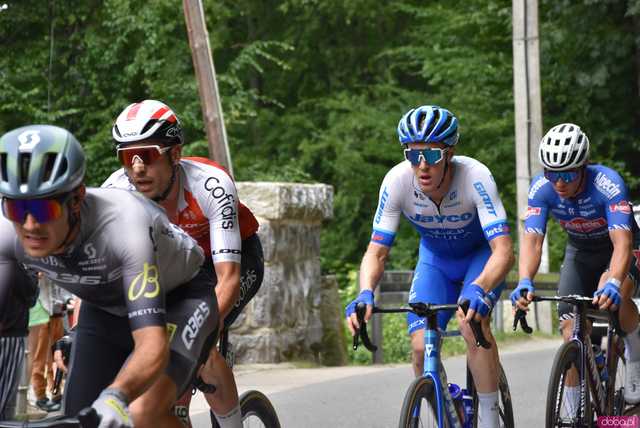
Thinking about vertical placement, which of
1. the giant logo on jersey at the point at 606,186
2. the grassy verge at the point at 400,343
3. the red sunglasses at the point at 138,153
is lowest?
the grassy verge at the point at 400,343

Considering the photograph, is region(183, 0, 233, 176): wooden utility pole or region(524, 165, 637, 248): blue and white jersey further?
region(183, 0, 233, 176): wooden utility pole

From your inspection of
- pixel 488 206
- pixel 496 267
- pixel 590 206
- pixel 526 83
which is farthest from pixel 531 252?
pixel 526 83

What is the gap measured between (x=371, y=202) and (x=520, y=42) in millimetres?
11052

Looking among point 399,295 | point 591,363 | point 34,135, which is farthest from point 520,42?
point 34,135

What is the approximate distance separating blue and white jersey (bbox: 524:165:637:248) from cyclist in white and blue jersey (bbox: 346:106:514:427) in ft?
3.78

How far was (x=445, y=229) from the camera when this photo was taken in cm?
746

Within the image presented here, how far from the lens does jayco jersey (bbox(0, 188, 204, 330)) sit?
177 inches

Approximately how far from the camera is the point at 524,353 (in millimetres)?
15492

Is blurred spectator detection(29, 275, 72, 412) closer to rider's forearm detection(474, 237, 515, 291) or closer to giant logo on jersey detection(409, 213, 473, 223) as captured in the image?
giant logo on jersey detection(409, 213, 473, 223)

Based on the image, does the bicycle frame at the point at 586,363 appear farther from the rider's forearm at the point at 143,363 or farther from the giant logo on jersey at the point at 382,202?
the rider's forearm at the point at 143,363

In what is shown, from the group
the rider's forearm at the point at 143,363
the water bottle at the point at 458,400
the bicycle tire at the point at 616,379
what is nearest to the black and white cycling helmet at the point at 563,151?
the bicycle tire at the point at 616,379

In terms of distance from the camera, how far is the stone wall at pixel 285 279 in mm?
13336

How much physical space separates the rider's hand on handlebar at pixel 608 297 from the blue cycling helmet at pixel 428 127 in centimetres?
154

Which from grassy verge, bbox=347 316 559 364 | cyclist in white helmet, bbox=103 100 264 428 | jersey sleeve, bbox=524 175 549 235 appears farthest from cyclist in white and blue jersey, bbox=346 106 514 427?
grassy verge, bbox=347 316 559 364
